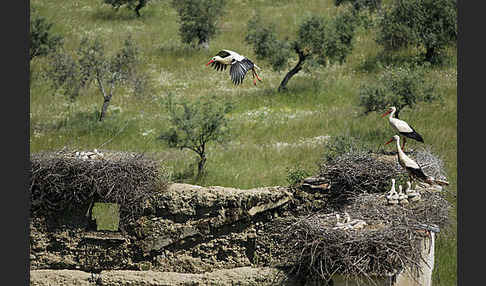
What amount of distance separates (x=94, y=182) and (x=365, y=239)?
621cm

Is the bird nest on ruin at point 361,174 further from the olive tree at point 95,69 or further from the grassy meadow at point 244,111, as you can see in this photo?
the olive tree at point 95,69

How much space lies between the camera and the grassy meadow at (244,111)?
2373cm

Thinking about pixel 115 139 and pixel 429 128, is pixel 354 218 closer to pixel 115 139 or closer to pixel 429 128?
pixel 429 128

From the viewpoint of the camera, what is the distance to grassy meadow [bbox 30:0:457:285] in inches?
934

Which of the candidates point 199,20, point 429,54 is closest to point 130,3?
point 199,20

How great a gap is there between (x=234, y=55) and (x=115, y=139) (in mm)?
17091

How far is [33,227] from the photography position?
13.5m

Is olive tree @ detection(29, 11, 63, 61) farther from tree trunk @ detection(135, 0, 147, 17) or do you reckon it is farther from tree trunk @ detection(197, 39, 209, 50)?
tree trunk @ detection(135, 0, 147, 17)

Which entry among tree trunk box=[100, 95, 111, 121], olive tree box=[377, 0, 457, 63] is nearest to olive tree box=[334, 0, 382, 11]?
olive tree box=[377, 0, 457, 63]

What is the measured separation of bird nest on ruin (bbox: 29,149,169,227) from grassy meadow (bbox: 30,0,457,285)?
4714 mm

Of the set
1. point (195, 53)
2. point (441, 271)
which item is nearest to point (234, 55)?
point (441, 271)

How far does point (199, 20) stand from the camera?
37.4 m

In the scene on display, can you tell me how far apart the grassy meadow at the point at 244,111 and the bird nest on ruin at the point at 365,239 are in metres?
5.90

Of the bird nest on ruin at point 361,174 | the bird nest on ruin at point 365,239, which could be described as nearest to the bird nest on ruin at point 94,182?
the bird nest on ruin at point 361,174
